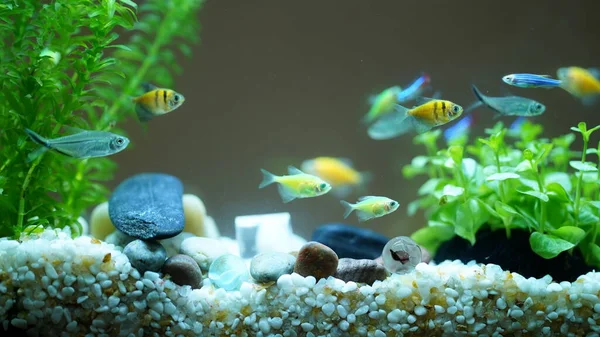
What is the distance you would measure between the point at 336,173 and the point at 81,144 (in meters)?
1.87

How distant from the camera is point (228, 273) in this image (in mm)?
2760

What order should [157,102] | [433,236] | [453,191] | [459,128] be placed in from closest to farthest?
[157,102]
[453,191]
[459,128]
[433,236]

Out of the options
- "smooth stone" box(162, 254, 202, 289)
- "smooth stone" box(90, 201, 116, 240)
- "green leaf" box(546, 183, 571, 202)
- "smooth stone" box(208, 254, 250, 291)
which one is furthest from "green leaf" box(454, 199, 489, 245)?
"smooth stone" box(90, 201, 116, 240)

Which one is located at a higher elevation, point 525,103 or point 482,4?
point 482,4

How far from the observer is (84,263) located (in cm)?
240

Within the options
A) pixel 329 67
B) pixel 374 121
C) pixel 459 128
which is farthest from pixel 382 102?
pixel 459 128

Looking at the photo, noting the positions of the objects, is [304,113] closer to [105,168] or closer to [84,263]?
[105,168]

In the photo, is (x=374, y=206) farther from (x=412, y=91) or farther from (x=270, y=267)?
(x=412, y=91)

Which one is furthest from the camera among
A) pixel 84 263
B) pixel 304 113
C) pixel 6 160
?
pixel 304 113

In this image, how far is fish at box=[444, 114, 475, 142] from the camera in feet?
12.3

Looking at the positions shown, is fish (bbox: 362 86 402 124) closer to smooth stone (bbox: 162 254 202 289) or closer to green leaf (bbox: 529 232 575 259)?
green leaf (bbox: 529 232 575 259)

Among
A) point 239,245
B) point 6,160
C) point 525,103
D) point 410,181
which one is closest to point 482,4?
point 525,103

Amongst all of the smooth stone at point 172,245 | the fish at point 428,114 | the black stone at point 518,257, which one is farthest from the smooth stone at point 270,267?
the black stone at point 518,257

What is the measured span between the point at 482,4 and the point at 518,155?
1.32 meters
